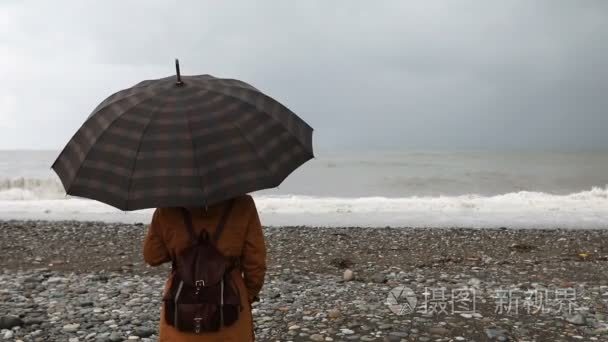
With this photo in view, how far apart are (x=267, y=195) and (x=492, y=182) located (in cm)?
1850

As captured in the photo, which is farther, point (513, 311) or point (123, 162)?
point (513, 311)

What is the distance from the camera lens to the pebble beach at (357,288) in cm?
611

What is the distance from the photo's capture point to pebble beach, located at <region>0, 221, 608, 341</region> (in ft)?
20.1

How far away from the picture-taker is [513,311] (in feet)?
21.9

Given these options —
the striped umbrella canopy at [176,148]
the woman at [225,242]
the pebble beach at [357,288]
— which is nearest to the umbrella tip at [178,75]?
the striped umbrella canopy at [176,148]

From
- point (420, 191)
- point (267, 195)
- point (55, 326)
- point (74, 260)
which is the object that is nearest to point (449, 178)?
point (420, 191)

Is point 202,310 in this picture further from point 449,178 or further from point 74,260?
point 449,178

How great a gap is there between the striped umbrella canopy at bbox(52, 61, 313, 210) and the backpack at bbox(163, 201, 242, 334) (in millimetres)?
294

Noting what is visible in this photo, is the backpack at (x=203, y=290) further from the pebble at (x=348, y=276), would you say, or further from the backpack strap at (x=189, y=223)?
the pebble at (x=348, y=276)

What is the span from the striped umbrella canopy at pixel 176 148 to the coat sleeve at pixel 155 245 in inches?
9.7

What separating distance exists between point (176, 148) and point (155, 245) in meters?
0.61

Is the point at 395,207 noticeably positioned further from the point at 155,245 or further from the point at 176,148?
the point at 176,148

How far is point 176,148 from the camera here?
2.93 metres

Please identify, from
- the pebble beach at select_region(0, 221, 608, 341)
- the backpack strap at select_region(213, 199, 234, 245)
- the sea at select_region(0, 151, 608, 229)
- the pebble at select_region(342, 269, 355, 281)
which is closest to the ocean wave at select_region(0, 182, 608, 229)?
the sea at select_region(0, 151, 608, 229)
